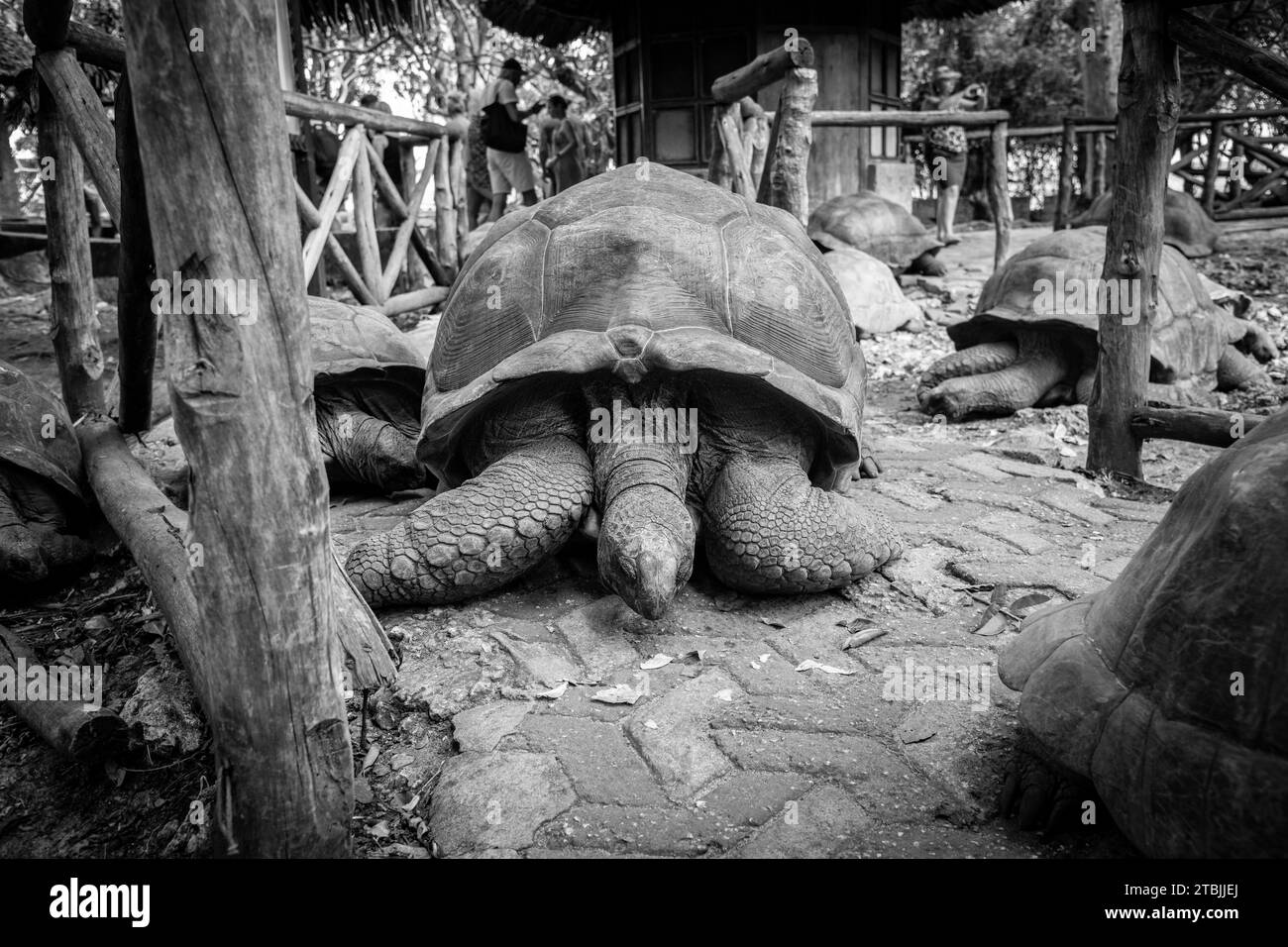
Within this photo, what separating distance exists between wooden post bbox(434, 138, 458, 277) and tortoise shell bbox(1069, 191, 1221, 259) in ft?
22.5

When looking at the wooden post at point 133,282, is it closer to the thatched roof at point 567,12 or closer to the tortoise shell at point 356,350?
the tortoise shell at point 356,350

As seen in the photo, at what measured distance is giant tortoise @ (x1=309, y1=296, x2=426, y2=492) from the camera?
4062mm

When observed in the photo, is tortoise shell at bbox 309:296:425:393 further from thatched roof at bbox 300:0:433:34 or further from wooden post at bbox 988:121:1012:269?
wooden post at bbox 988:121:1012:269

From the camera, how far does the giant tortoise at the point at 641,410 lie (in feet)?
9.45

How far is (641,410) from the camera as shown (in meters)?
3.16

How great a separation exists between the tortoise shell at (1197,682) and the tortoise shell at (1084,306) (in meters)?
4.10

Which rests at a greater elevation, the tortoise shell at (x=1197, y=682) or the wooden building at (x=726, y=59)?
the wooden building at (x=726, y=59)

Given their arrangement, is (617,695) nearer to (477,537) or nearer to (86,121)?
(477,537)

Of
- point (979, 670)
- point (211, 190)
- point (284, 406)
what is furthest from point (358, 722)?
point (979, 670)

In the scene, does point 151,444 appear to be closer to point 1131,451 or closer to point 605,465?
point 605,465

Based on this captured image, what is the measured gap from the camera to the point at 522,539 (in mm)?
2918

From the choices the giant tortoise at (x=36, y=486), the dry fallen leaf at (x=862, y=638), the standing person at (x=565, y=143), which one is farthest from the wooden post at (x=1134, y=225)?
the standing person at (x=565, y=143)

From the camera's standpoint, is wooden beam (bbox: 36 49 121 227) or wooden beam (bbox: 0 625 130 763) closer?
wooden beam (bbox: 0 625 130 763)

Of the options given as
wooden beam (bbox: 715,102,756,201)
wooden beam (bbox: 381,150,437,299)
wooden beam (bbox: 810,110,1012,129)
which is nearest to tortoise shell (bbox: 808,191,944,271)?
wooden beam (bbox: 810,110,1012,129)
